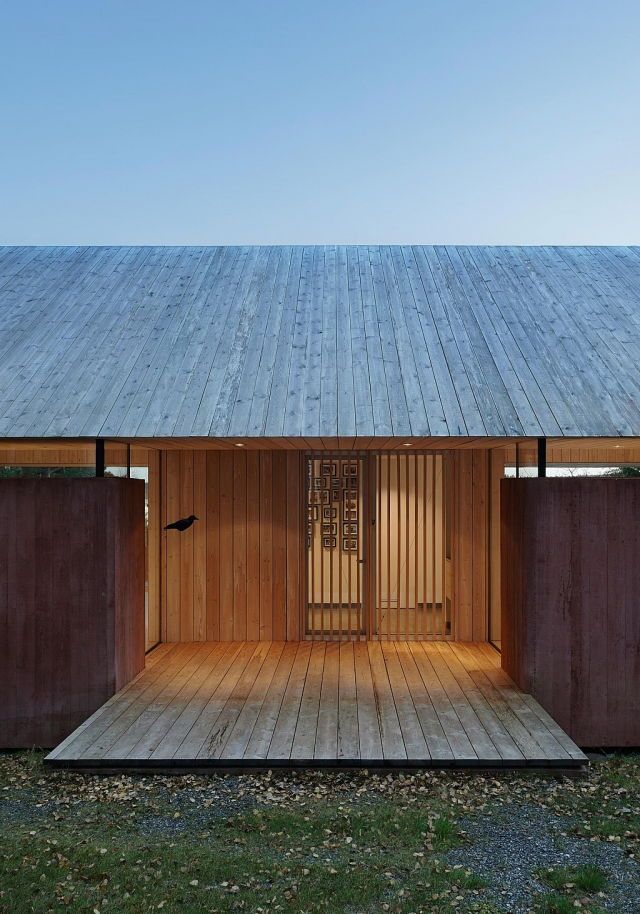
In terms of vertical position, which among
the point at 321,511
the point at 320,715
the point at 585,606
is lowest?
the point at 320,715

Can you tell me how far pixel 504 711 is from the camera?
14.6ft

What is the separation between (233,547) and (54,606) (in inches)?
85.5

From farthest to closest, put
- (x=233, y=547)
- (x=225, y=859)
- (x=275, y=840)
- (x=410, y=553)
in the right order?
(x=410, y=553) < (x=233, y=547) < (x=275, y=840) < (x=225, y=859)

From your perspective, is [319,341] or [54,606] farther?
[319,341]

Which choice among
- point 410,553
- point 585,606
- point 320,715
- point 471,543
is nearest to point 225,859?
point 320,715

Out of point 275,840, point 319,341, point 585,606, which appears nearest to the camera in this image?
point 275,840

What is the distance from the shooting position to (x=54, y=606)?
15.4ft

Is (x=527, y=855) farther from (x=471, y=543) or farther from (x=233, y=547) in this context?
(x=233, y=547)

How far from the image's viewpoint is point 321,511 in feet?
21.5

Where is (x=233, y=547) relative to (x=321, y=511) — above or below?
below

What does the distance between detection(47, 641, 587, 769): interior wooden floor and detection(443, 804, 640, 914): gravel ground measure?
44 cm

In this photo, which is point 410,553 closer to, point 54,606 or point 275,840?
point 54,606

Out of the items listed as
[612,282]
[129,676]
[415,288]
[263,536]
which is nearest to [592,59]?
[612,282]

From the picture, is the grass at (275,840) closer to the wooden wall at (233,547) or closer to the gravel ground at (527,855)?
the gravel ground at (527,855)
